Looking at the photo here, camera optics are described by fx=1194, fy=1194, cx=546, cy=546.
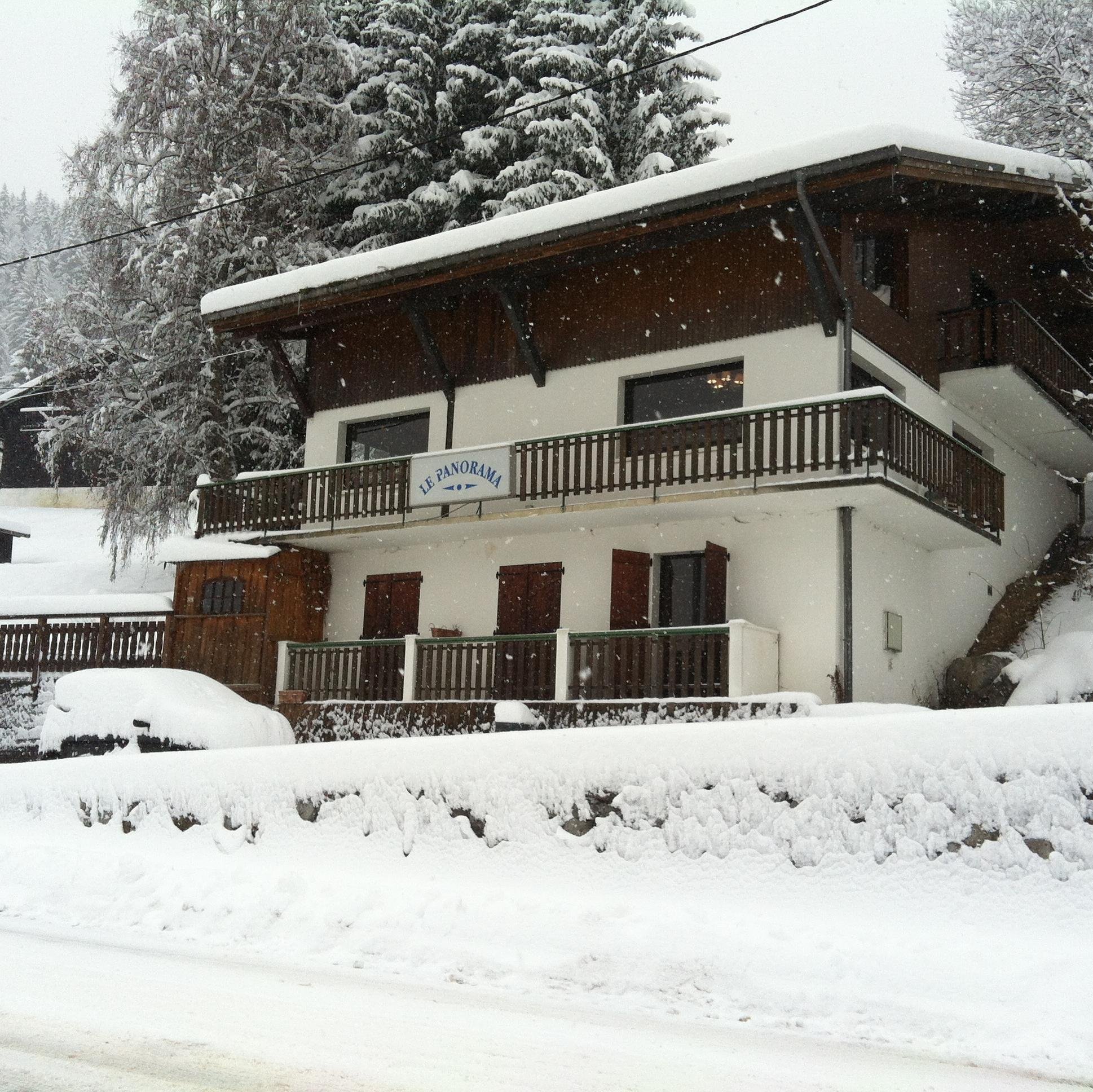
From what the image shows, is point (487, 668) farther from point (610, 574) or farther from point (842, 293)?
point (842, 293)

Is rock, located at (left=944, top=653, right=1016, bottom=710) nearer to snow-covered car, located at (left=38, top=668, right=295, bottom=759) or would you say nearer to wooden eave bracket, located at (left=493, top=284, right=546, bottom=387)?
wooden eave bracket, located at (left=493, top=284, right=546, bottom=387)

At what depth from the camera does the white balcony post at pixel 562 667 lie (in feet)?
52.6

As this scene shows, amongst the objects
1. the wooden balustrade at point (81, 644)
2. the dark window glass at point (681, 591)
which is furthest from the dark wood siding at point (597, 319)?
the wooden balustrade at point (81, 644)

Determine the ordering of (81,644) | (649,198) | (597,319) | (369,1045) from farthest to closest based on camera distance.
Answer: (81,644), (597,319), (649,198), (369,1045)

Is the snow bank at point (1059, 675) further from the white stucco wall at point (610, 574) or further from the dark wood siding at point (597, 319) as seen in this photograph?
the dark wood siding at point (597, 319)

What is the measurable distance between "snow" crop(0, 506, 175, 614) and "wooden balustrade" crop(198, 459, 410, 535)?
73.7 inches

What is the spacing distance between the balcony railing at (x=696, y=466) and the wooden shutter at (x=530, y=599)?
1.08 meters

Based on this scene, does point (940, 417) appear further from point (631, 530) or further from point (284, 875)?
point (284, 875)

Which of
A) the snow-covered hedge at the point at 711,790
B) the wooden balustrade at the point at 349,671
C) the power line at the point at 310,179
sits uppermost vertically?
the power line at the point at 310,179

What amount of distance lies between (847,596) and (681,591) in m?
2.57

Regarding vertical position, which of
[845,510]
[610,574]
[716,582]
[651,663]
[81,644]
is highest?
[845,510]

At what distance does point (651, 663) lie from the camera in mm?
15461

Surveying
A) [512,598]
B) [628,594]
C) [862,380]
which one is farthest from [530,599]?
[862,380]

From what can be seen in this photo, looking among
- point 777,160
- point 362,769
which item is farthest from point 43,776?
point 777,160
